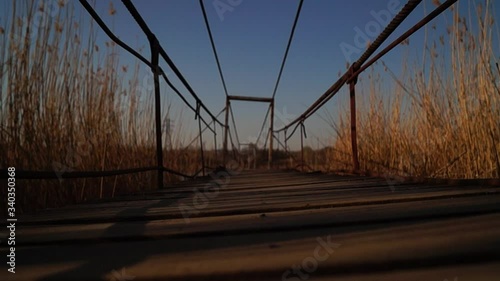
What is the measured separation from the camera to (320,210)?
3.15ft

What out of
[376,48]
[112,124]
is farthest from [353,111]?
[112,124]

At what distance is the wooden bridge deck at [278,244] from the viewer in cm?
53

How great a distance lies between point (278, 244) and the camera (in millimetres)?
640

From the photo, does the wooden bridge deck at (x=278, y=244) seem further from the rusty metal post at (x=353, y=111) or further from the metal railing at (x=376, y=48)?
the rusty metal post at (x=353, y=111)

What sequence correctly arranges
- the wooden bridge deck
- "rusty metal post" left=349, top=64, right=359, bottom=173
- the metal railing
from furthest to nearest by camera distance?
"rusty metal post" left=349, top=64, right=359, bottom=173, the metal railing, the wooden bridge deck

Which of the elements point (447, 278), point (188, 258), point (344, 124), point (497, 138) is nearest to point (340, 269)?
point (447, 278)

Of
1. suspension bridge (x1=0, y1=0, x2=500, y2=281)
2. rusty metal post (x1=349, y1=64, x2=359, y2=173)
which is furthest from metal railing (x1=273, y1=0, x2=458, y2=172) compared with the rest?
suspension bridge (x1=0, y1=0, x2=500, y2=281)

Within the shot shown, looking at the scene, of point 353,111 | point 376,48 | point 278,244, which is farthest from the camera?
point 353,111

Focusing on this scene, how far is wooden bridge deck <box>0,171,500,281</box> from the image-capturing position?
0.53 metres

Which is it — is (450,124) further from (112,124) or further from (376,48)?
(112,124)

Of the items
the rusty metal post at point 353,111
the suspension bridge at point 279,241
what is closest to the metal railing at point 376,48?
the rusty metal post at point 353,111

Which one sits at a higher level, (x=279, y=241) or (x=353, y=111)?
(x=353, y=111)

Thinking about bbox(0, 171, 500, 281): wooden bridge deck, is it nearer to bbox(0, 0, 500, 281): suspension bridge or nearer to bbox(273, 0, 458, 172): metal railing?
bbox(0, 0, 500, 281): suspension bridge

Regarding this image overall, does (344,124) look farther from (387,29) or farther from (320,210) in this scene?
(320,210)
